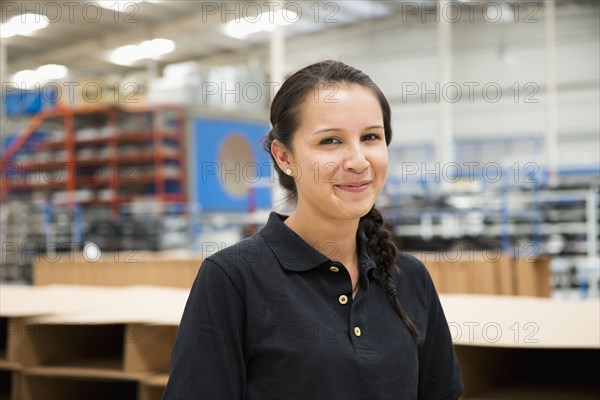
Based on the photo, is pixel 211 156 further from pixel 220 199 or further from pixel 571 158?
pixel 571 158

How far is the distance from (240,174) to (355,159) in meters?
10.5

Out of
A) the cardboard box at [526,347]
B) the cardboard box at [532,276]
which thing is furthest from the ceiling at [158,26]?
the cardboard box at [526,347]

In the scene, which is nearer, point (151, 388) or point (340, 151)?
point (340, 151)

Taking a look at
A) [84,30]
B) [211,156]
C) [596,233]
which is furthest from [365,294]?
[84,30]

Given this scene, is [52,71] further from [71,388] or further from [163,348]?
[163,348]

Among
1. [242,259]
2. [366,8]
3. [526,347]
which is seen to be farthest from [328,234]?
[366,8]

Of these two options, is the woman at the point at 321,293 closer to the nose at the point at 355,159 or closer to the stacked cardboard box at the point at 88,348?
the nose at the point at 355,159

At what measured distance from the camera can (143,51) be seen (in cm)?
1518

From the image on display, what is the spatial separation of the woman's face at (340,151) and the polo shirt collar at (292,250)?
70 millimetres

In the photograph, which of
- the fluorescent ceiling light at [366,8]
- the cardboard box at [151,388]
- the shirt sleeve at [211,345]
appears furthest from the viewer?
the fluorescent ceiling light at [366,8]

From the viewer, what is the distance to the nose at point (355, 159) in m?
1.19

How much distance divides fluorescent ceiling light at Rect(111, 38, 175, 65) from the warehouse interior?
0.09m

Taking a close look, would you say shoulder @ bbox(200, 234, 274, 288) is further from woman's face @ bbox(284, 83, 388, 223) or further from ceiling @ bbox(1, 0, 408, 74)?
ceiling @ bbox(1, 0, 408, 74)

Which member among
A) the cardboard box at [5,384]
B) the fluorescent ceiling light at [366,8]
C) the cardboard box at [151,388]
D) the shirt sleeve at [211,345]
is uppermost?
the fluorescent ceiling light at [366,8]
